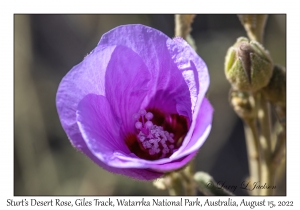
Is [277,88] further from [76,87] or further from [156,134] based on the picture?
[76,87]

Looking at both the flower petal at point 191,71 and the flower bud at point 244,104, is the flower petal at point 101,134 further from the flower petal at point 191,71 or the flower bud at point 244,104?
the flower bud at point 244,104

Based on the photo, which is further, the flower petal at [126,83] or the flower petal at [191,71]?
the flower petal at [126,83]

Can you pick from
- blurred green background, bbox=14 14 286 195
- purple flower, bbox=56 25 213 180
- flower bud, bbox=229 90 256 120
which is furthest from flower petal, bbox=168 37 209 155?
blurred green background, bbox=14 14 286 195

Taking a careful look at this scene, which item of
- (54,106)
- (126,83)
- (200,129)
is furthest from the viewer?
(54,106)

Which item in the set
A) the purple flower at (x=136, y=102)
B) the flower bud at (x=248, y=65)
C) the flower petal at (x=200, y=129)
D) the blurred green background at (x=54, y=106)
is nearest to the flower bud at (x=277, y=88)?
the flower bud at (x=248, y=65)

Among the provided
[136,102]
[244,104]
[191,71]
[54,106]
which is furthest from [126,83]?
[54,106]

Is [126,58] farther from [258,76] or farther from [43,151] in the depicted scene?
[43,151]
